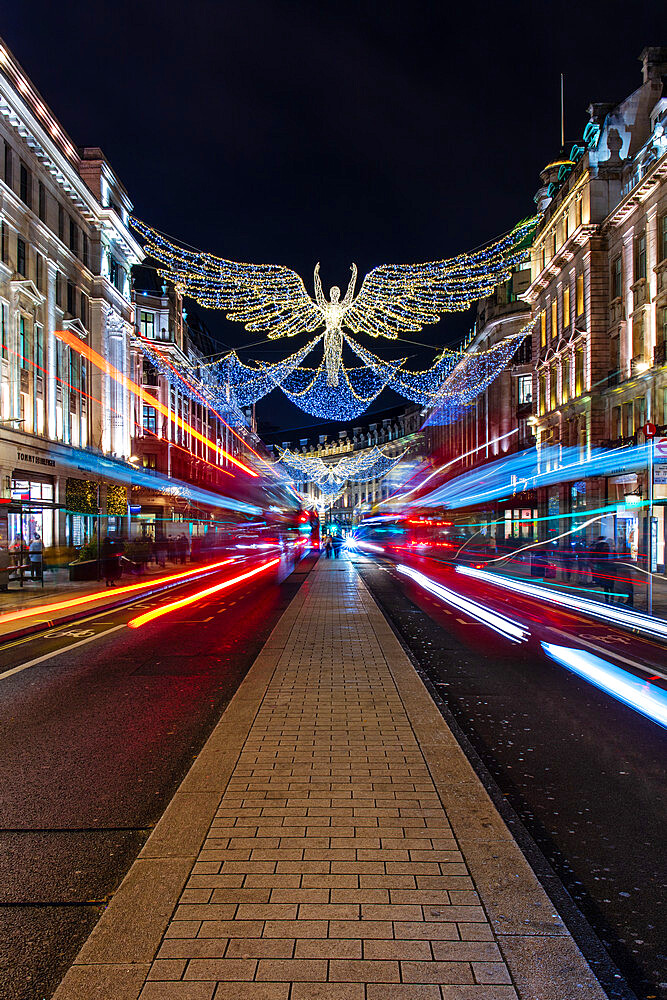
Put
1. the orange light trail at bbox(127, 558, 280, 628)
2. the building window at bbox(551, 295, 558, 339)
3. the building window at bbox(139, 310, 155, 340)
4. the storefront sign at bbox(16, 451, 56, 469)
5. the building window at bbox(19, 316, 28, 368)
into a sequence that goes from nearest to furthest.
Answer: the orange light trail at bbox(127, 558, 280, 628) → the storefront sign at bbox(16, 451, 56, 469) → the building window at bbox(19, 316, 28, 368) → the building window at bbox(551, 295, 558, 339) → the building window at bbox(139, 310, 155, 340)

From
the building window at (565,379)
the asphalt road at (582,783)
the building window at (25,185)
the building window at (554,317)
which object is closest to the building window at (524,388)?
the building window at (554,317)

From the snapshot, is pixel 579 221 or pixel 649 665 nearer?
pixel 649 665

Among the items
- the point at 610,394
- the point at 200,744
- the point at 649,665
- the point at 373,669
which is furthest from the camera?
the point at 610,394

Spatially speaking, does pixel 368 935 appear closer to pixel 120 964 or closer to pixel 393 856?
pixel 393 856

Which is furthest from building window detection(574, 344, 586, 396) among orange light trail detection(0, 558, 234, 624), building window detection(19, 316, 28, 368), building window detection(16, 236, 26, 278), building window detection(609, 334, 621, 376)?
building window detection(16, 236, 26, 278)

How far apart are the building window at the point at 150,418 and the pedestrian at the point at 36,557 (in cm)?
3041

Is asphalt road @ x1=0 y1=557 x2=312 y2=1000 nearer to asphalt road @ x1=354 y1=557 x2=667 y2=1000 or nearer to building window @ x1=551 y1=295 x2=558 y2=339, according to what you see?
asphalt road @ x1=354 y1=557 x2=667 y2=1000

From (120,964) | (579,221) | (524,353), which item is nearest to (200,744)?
(120,964)

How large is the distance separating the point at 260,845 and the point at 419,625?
36.2 feet

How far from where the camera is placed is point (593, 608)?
17.3 meters

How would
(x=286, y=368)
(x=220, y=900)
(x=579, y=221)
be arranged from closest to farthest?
(x=220, y=900) < (x=286, y=368) < (x=579, y=221)

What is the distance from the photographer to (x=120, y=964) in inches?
121

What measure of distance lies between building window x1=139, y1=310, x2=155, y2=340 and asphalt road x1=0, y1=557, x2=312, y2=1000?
54874 mm

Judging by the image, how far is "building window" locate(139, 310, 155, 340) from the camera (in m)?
64.3
